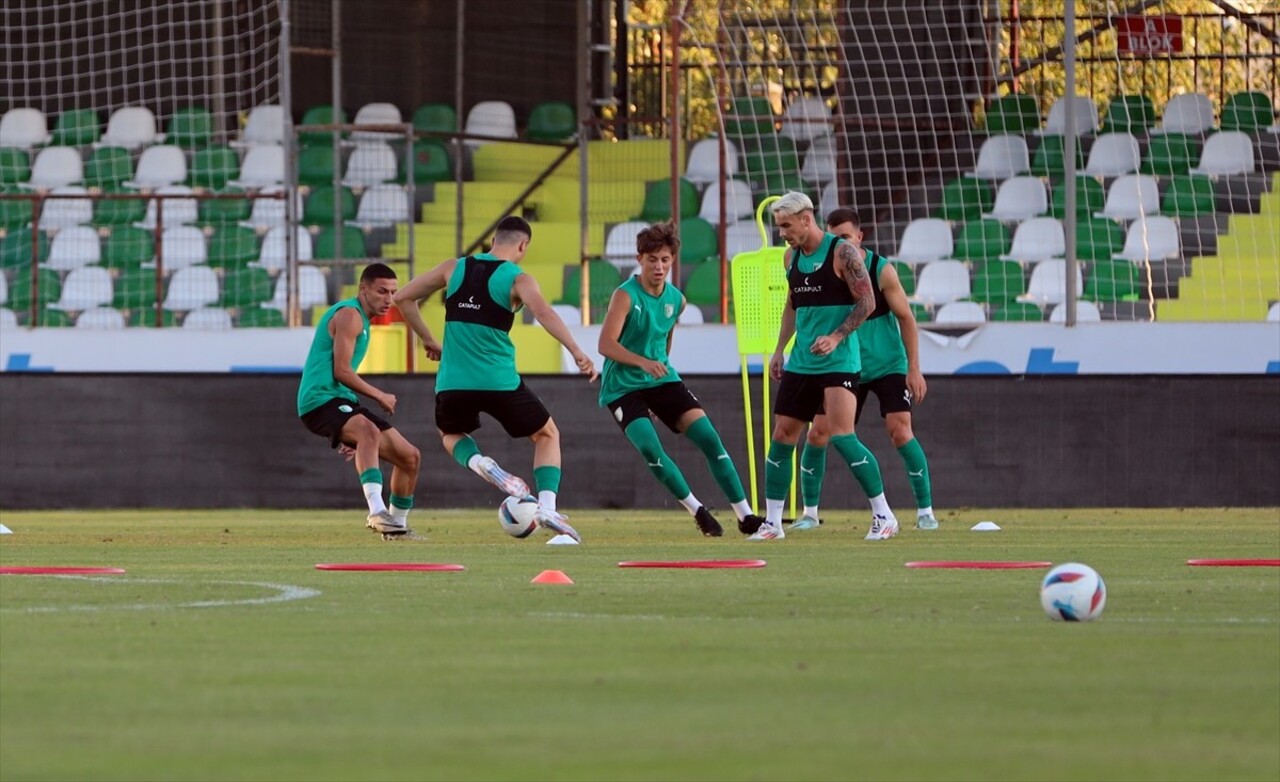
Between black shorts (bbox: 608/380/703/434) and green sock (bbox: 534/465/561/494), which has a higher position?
black shorts (bbox: 608/380/703/434)

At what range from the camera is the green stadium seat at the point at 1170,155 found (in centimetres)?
2217

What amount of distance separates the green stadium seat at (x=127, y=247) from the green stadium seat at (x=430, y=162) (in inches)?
127

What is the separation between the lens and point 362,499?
18.6 metres

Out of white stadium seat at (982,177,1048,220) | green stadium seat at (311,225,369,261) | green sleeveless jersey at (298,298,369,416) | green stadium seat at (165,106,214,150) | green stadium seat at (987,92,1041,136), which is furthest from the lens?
green stadium seat at (165,106,214,150)

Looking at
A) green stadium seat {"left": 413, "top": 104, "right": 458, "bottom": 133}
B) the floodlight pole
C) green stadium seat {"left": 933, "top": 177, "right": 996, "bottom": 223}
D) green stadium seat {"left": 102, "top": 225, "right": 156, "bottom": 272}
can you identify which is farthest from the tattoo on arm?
green stadium seat {"left": 413, "top": 104, "right": 458, "bottom": 133}

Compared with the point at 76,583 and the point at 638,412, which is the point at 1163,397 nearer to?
the point at 638,412

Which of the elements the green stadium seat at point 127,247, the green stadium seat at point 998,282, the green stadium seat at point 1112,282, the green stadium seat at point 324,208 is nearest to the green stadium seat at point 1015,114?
the green stadium seat at point 998,282

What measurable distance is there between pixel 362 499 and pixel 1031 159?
25.6ft

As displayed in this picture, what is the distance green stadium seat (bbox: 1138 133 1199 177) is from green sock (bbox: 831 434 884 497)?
9.99 m

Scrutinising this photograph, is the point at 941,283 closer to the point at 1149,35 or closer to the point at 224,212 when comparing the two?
the point at 1149,35

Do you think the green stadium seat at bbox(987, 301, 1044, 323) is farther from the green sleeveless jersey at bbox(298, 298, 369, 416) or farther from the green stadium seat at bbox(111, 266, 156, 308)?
the green stadium seat at bbox(111, 266, 156, 308)

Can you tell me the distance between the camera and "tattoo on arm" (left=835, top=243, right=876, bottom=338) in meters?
12.5

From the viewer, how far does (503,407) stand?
12.4m

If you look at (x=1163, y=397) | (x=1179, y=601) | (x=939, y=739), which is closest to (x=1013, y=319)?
(x=1163, y=397)
